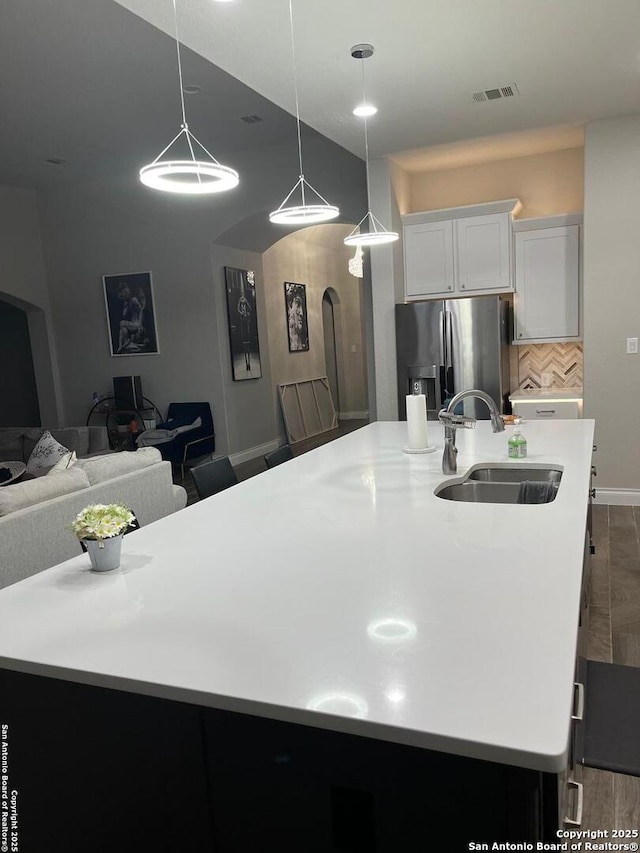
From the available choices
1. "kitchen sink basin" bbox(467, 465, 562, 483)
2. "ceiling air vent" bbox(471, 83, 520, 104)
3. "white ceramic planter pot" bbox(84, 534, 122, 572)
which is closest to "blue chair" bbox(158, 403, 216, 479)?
"ceiling air vent" bbox(471, 83, 520, 104)

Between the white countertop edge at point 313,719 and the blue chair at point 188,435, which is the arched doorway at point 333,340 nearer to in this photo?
the blue chair at point 188,435

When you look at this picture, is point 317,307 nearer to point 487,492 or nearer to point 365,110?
point 365,110

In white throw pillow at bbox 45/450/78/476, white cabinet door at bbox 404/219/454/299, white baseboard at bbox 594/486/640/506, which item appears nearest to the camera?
white throw pillow at bbox 45/450/78/476

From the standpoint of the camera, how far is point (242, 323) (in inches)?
319

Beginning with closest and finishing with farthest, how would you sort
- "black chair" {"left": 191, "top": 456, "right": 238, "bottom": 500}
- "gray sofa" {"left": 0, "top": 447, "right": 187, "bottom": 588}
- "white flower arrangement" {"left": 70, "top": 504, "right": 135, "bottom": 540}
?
"white flower arrangement" {"left": 70, "top": 504, "right": 135, "bottom": 540} < "black chair" {"left": 191, "top": 456, "right": 238, "bottom": 500} < "gray sofa" {"left": 0, "top": 447, "right": 187, "bottom": 588}

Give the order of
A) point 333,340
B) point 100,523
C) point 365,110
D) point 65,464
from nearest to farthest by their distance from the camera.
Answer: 1. point 100,523
2. point 65,464
3. point 365,110
4. point 333,340

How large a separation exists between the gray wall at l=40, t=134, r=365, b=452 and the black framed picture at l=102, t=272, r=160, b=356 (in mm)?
95

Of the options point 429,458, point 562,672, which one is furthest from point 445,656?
point 429,458

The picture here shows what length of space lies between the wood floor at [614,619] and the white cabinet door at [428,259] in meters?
2.30

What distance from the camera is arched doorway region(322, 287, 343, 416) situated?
36.9ft

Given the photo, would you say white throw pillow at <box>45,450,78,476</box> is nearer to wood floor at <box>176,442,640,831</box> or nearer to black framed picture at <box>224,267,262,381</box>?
wood floor at <box>176,442,640,831</box>

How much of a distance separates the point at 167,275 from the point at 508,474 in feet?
20.2

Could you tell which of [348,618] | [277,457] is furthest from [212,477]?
[348,618]

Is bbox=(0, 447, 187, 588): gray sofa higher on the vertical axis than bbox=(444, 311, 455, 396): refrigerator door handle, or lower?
lower
